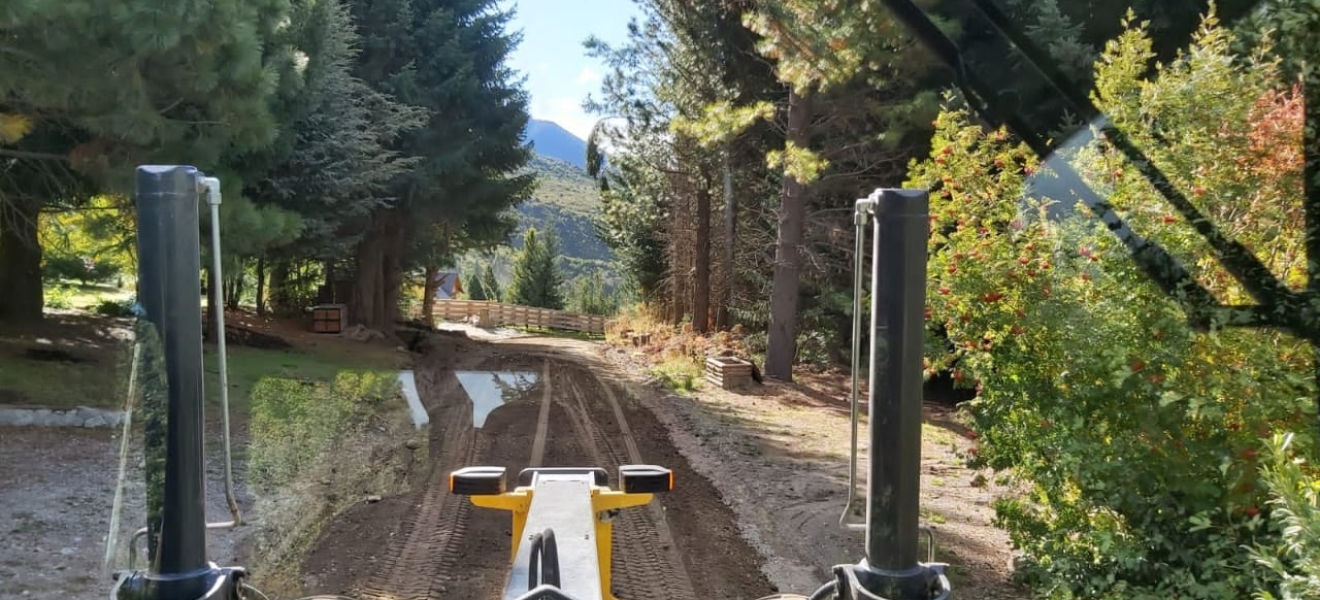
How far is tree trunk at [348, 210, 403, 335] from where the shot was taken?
21.4 metres

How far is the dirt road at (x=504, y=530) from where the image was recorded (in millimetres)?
4938

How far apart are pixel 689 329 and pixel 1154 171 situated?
18.2 m

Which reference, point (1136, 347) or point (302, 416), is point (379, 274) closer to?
point (302, 416)

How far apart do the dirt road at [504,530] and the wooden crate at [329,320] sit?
10846 mm

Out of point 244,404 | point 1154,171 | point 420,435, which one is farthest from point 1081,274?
point 244,404

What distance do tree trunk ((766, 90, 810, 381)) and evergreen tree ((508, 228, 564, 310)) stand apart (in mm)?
37579

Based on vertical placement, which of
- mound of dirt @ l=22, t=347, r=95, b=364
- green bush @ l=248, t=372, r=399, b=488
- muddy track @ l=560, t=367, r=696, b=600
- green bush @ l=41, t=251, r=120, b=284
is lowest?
muddy track @ l=560, t=367, r=696, b=600

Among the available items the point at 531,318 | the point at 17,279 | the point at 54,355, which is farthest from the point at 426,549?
the point at 531,318

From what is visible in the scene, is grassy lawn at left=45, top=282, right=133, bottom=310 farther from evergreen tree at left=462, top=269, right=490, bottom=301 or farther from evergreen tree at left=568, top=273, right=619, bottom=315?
evergreen tree at left=462, top=269, right=490, bottom=301

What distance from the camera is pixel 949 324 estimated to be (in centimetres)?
483

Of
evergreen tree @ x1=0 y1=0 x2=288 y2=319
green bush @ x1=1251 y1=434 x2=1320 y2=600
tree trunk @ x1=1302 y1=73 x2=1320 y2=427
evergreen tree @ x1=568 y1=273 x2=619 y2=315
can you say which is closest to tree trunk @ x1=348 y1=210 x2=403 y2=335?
evergreen tree @ x1=0 y1=0 x2=288 y2=319

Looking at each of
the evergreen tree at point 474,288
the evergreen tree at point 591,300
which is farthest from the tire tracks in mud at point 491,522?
the evergreen tree at point 474,288

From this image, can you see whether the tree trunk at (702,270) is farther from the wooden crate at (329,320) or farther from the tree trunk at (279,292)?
the tree trunk at (279,292)

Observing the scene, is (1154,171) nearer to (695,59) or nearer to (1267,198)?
(1267,198)
